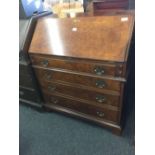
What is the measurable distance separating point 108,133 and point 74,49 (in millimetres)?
860

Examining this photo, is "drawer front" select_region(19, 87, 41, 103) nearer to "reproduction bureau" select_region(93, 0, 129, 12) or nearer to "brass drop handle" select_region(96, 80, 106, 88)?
"brass drop handle" select_region(96, 80, 106, 88)

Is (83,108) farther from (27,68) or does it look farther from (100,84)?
(27,68)

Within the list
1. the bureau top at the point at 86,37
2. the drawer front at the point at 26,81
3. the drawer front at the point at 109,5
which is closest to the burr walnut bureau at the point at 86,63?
the bureau top at the point at 86,37

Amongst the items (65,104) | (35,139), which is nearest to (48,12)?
(65,104)

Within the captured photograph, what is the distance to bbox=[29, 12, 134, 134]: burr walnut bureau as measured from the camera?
4.00 feet

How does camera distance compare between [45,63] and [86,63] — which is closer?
[86,63]

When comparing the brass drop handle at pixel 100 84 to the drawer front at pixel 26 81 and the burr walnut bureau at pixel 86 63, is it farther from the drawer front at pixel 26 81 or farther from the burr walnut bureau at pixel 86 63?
the drawer front at pixel 26 81

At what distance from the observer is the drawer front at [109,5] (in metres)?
1.68

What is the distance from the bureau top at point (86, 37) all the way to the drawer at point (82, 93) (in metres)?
0.33

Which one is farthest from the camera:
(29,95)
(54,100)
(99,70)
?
(29,95)

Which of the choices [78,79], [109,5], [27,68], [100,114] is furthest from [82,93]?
[109,5]
